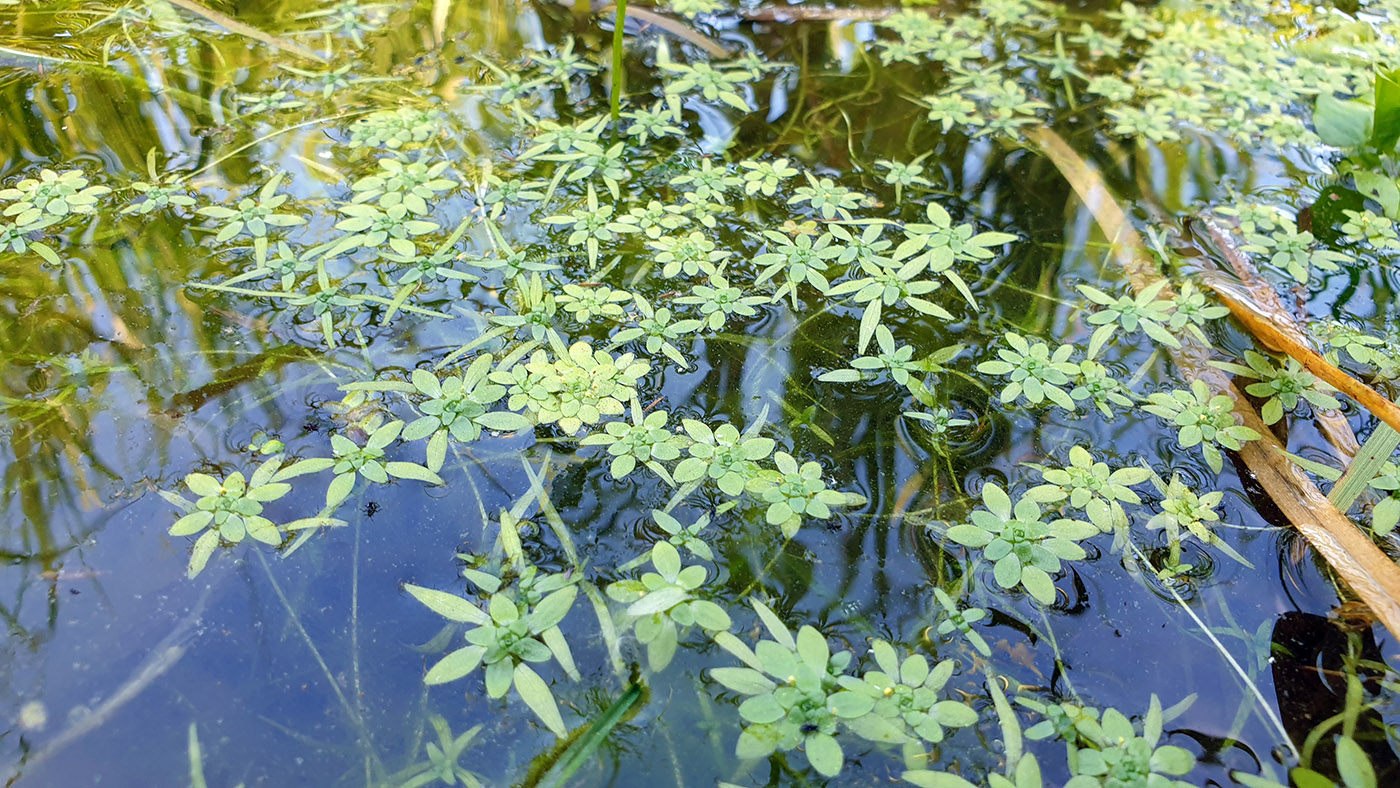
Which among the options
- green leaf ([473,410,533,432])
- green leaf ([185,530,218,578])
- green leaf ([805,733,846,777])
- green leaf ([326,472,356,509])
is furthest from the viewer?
green leaf ([473,410,533,432])

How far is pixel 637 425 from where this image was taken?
2.06 meters

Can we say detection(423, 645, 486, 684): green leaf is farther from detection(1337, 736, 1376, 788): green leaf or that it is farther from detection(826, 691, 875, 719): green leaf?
detection(1337, 736, 1376, 788): green leaf

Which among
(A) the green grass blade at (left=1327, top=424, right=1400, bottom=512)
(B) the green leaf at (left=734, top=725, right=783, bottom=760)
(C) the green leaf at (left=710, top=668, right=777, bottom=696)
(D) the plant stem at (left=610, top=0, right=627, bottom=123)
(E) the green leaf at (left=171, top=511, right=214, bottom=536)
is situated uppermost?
(D) the plant stem at (left=610, top=0, right=627, bottom=123)

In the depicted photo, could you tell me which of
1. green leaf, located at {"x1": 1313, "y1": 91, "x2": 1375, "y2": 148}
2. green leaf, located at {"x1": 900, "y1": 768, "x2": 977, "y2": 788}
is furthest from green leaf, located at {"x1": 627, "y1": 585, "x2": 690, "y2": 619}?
green leaf, located at {"x1": 1313, "y1": 91, "x2": 1375, "y2": 148}

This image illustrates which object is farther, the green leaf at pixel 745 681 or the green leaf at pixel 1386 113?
the green leaf at pixel 1386 113

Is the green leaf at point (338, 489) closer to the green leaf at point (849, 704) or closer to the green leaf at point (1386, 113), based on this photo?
the green leaf at point (849, 704)

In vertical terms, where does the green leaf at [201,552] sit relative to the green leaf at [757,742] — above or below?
above

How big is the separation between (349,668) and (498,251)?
134cm

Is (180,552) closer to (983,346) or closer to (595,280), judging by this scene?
(595,280)

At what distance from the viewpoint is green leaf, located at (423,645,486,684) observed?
63.4 inches

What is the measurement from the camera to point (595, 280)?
2.50 m

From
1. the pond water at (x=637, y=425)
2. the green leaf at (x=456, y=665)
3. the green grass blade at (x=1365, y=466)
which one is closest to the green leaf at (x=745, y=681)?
the pond water at (x=637, y=425)

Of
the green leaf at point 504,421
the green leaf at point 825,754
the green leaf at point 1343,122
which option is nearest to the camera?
the green leaf at point 825,754

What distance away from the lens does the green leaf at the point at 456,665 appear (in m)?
1.61
